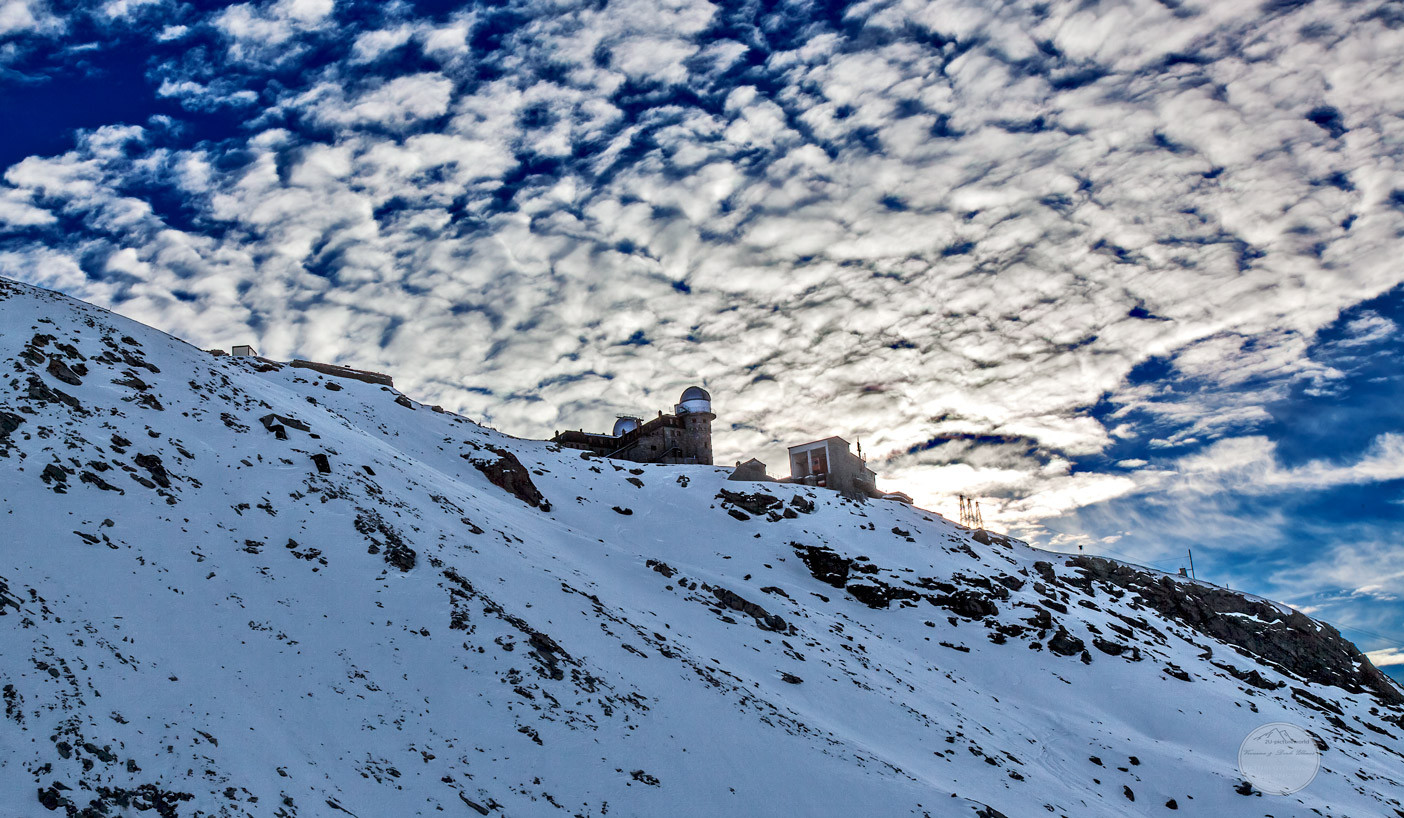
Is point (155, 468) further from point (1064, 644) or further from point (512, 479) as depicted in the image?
point (1064, 644)

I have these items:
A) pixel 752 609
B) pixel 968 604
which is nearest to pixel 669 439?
pixel 968 604

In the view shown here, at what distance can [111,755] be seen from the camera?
11578 mm

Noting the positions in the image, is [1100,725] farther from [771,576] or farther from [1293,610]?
[1293,610]

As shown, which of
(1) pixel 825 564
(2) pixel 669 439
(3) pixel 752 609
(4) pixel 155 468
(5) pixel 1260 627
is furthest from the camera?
(2) pixel 669 439

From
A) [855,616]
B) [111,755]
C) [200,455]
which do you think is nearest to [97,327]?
[200,455]

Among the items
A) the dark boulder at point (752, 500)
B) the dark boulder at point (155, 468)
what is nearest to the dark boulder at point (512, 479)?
the dark boulder at point (752, 500)

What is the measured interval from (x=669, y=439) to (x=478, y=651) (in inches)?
2064

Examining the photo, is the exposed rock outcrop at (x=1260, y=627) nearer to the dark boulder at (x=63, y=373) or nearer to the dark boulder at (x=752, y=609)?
the dark boulder at (x=752, y=609)

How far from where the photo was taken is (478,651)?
19641 mm

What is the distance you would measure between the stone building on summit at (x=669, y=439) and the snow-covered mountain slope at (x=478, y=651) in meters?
22.5

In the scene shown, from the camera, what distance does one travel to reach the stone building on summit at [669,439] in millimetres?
71562

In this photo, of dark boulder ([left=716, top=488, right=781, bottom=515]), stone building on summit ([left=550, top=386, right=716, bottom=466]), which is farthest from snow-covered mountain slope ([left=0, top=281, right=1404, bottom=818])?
stone building on summit ([left=550, top=386, right=716, bottom=466])

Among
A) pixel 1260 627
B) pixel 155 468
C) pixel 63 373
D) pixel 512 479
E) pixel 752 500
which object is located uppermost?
pixel 63 373

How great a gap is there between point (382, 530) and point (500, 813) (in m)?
12.4
